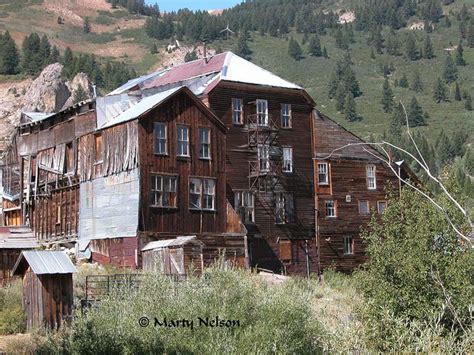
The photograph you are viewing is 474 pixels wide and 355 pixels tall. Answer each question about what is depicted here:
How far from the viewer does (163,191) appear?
4097 centimetres

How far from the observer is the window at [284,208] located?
46.9 meters

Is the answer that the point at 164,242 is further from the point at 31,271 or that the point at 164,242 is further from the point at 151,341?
the point at 151,341

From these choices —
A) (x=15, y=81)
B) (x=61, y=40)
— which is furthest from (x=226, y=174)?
(x=61, y=40)

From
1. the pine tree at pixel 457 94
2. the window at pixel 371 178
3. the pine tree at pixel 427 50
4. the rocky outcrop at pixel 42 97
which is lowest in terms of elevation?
the window at pixel 371 178

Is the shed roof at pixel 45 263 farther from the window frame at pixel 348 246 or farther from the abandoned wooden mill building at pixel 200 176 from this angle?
the window frame at pixel 348 246

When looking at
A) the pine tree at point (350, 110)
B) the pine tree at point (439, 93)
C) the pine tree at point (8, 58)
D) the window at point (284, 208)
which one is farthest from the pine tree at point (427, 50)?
the window at point (284, 208)

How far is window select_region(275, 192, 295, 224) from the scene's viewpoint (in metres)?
46.9

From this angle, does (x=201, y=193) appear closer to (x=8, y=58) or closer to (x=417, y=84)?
(x=8, y=58)

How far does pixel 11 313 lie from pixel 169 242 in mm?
12607

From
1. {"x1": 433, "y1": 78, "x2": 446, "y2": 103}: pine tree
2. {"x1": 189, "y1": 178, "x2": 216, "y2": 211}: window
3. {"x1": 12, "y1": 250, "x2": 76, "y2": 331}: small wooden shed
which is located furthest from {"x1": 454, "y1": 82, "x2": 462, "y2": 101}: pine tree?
{"x1": 12, "y1": 250, "x2": 76, "y2": 331}: small wooden shed

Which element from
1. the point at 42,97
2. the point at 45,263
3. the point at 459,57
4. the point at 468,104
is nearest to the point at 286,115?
the point at 45,263

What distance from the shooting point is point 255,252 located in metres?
45.5

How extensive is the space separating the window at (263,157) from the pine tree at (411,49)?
13323 cm

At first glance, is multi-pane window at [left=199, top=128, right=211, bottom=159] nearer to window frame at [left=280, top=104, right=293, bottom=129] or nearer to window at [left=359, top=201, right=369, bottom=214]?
window frame at [left=280, top=104, right=293, bottom=129]
